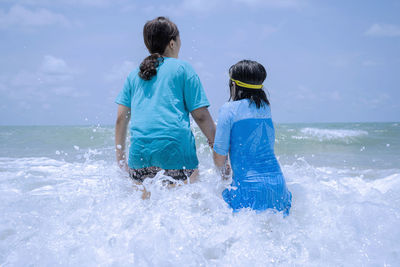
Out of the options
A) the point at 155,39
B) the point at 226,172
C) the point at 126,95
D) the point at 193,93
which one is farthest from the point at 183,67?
the point at 226,172

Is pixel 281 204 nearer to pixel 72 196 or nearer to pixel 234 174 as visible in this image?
pixel 234 174

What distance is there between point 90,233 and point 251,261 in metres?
1.16

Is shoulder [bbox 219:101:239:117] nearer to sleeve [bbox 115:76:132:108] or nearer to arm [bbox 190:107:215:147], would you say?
arm [bbox 190:107:215:147]

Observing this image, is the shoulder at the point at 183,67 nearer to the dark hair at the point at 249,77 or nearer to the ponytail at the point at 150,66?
the ponytail at the point at 150,66

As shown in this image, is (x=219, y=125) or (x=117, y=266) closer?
(x=117, y=266)

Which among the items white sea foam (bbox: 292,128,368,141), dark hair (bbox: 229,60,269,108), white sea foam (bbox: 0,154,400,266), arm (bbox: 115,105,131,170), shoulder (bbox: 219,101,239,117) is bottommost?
white sea foam (bbox: 292,128,368,141)

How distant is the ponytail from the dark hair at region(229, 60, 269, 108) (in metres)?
0.55

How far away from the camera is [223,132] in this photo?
7.57ft

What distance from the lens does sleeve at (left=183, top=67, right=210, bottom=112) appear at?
2359 mm

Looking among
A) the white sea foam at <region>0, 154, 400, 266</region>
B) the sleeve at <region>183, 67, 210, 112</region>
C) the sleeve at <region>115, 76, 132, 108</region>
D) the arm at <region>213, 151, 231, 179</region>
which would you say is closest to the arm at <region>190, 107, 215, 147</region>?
the sleeve at <region>183, 67, 210, 112</region>

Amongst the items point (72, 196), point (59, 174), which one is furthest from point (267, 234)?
point (59, 174)

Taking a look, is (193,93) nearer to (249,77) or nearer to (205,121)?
(205,121)

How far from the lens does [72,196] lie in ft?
11.0

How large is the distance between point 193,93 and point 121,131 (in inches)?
28.9
